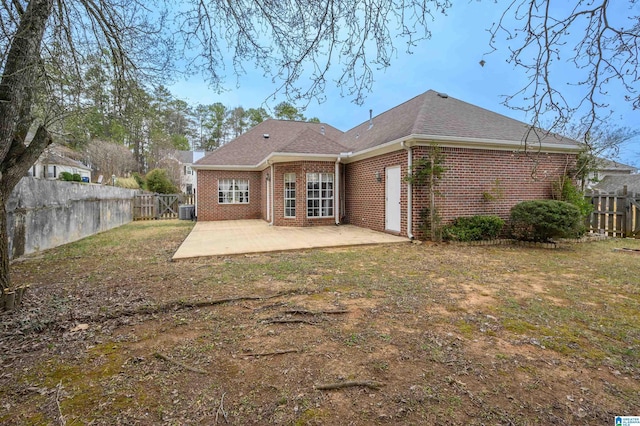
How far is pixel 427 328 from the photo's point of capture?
10.7ft

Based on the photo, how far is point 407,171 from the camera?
29.7ft

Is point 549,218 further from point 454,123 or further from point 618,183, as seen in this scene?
point 618,183

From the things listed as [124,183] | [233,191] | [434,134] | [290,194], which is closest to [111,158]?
[124,183]

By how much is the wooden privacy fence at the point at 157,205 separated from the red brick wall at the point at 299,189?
949 centimetres

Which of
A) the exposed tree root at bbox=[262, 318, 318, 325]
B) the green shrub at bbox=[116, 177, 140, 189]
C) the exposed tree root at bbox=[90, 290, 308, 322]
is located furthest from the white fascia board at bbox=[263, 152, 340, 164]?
the green shrub at bbox=[116, 177, 140, 189]

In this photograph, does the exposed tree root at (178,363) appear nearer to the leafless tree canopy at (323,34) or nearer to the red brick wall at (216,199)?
the leafless tree canopy at (323,34)

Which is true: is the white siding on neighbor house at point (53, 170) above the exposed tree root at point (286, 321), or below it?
above

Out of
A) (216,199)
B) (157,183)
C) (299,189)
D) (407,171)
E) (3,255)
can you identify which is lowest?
(3,255)

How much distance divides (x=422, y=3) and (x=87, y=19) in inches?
211

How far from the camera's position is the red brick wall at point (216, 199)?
15867 mm

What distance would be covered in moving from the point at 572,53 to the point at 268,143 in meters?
15.7

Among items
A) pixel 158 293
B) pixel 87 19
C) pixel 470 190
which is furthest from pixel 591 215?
pixel 87 19

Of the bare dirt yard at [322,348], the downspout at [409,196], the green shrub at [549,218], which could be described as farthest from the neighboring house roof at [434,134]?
the bare dirt yard at [322,348]

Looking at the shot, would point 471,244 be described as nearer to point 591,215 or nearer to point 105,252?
point 591,215
